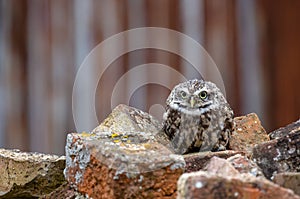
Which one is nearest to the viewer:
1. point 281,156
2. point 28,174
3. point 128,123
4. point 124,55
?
point 281,156

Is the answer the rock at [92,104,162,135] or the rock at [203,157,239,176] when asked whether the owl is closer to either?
the rock at [92,104,162,135]

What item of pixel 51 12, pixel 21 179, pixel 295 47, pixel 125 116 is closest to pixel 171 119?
pixel 125 116

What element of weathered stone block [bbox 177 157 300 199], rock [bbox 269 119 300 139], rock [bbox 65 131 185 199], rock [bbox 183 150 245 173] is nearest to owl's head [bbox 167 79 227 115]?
rock [bbox 269 119 300 139]

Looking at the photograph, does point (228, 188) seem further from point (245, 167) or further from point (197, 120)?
point (197, 120)

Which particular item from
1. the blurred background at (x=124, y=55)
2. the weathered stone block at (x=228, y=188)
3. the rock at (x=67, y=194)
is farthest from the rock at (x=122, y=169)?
the blurred background at (x=124, y=55)

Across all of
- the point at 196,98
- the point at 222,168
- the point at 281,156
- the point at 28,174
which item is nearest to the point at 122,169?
the point at 222,168

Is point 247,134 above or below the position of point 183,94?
below

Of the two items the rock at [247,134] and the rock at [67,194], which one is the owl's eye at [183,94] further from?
the rock at [67,194]

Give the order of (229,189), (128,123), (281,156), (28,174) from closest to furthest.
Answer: (229,189)
(281,156)
(28,174)
(128,123)
